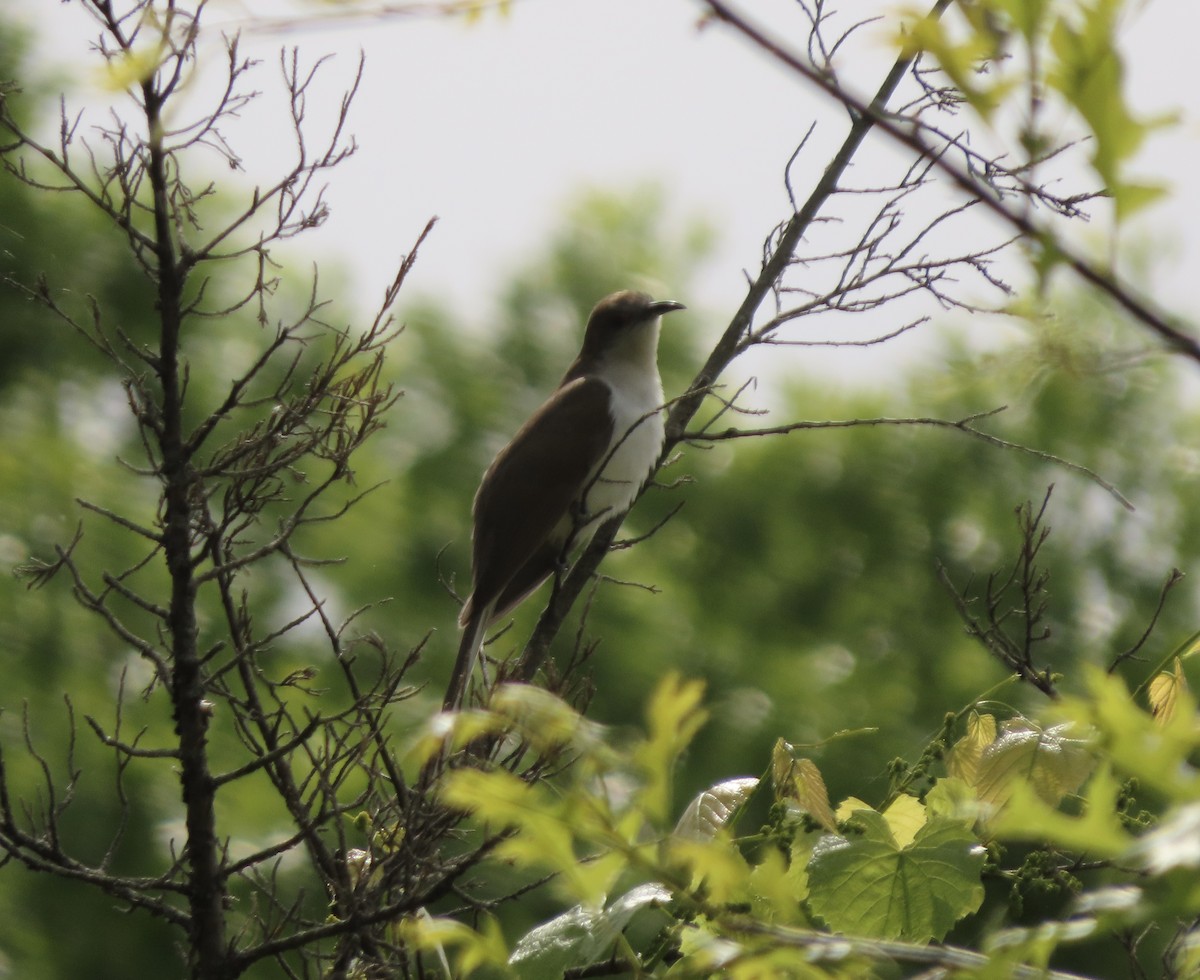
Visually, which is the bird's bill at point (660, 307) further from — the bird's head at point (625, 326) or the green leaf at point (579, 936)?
the green leaf at point (579, 936)

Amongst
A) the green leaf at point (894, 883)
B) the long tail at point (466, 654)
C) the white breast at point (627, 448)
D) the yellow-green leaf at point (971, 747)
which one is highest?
the white breast at point (627, 448)

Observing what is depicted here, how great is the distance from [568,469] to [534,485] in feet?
0.42

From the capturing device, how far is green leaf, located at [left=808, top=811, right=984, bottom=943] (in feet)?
5.24

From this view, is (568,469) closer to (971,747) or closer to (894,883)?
(971,747)

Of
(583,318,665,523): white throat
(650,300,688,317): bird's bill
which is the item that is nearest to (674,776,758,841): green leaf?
(583,318,665,523): white throat

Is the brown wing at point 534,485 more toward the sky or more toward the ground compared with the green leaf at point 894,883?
more toward the sky

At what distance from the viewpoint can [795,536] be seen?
43.9 feet

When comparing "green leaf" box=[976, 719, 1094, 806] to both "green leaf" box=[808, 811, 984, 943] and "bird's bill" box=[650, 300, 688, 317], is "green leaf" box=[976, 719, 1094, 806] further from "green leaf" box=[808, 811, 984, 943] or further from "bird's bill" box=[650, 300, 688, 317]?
"bird's bill" box=[650, 300, 688, 317]

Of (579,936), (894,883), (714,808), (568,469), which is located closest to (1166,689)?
(894,883)

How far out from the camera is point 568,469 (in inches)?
187

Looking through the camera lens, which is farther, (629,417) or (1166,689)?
(629,417)

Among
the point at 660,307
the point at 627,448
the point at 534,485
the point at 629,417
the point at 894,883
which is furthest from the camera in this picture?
the point at 660,307

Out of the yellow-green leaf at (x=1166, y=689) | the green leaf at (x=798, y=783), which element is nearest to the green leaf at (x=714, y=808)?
the green leaf at (x=798, y=783)

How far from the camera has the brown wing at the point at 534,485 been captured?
14.8 ft
